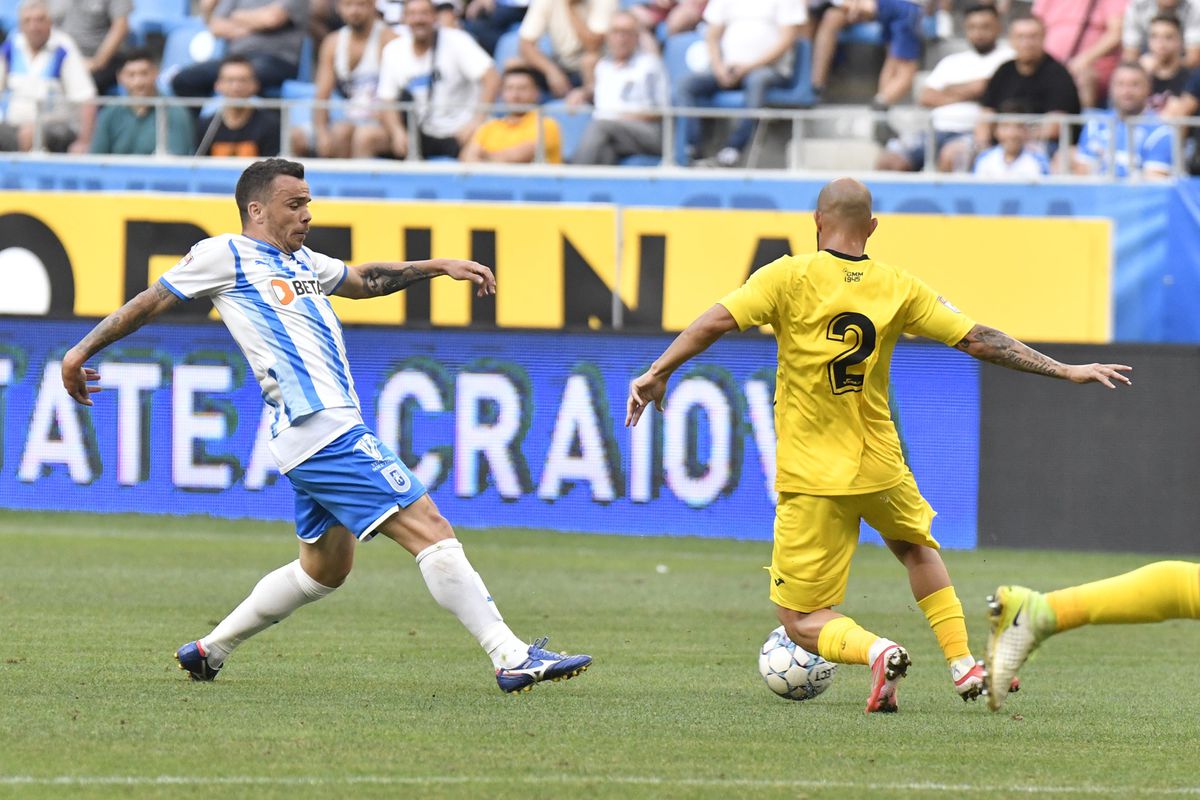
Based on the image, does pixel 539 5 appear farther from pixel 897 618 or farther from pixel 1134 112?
pixel 897 618

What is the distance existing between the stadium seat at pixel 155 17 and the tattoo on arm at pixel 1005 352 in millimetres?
14654

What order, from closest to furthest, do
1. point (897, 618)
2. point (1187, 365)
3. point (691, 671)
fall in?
point (691, 671) → point (897, 618) → point (1187, 365)

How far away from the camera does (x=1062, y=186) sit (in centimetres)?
1705

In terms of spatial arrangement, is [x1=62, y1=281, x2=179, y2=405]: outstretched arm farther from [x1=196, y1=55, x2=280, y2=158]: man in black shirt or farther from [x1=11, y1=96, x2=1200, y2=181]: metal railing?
[x1=196, y1=55, x2=280, y2=158]: man in black shirt

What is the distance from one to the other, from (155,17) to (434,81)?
3.91m

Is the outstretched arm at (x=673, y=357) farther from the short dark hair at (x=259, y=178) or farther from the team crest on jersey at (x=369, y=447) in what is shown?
the short dark hair at (x=259, y=178)

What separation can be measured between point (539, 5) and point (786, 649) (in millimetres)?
12554

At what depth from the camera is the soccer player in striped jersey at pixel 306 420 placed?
24.4 ft

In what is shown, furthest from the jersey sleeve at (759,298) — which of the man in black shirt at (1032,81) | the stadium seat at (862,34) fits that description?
the stadium seat at (862,34)

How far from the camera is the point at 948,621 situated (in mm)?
7562

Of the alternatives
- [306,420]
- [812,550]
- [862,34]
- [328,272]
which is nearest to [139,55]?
[862,34]

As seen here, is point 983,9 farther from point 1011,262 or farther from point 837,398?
point 837,398

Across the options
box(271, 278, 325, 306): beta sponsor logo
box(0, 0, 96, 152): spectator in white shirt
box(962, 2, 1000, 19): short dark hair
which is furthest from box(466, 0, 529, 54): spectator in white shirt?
box(271, 278, 325, 306): beta sponsor logo

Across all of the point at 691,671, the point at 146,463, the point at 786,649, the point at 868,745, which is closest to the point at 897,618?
the point at 691,671
